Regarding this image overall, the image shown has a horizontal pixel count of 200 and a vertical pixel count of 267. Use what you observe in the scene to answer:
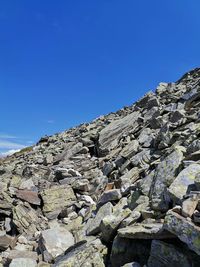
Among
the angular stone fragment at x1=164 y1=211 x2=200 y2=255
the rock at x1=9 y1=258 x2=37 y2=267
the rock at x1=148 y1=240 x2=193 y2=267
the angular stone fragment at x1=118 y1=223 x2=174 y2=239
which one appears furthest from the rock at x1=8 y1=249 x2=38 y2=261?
the angular stone fragment at x1=164 y1=211 x2=200 y2=255

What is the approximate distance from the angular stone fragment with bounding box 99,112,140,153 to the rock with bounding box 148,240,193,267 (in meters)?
21.0

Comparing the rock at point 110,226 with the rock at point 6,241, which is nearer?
the rock at point 110,226

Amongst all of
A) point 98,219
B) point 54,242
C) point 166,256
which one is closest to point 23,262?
point 54,242

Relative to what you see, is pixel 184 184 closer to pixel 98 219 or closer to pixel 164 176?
pixel 164 176

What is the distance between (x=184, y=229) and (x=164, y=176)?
4933mm

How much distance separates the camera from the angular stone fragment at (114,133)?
30.2 meters

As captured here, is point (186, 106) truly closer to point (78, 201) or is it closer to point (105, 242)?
point (78, 201)

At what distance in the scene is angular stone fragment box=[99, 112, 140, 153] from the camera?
30.2m

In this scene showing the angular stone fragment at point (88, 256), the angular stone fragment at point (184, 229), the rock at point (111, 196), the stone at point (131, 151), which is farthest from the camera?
the stone at point (131, 151)

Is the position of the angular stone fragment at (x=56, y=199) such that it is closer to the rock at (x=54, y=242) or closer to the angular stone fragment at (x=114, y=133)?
the rock at (x=54, y=242)

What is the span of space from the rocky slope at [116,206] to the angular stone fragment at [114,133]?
23 cm

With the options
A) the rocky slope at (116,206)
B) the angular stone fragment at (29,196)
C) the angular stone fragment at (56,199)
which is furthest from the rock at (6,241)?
the angular stone fragment at (29,196)

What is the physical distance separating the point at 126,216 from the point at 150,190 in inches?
75.4

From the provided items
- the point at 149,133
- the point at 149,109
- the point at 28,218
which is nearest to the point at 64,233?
the point at 28,218
